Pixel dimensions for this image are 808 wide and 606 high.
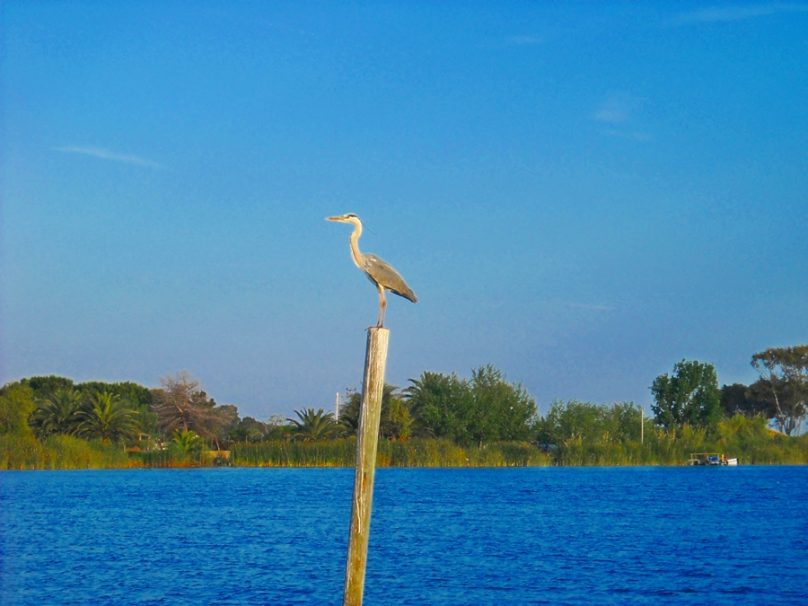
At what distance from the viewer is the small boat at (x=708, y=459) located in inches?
3590

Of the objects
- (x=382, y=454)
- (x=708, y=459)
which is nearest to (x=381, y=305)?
(x=382, y=454)

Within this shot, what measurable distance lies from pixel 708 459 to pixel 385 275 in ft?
268

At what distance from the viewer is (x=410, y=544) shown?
35.2m

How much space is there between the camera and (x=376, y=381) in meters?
12.7

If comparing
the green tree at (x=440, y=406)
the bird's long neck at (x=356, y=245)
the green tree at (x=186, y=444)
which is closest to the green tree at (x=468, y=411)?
the green tree at (x=440, y=406)

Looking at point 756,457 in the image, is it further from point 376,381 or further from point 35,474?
point 376,381

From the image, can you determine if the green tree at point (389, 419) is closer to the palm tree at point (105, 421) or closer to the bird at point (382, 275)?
the palm tree at point (105, 421)

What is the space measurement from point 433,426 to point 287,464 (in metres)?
17.7

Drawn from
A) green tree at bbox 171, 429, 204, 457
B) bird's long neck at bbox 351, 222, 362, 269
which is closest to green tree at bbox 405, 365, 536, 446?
green tree at bbox 171, 429, 204, 457

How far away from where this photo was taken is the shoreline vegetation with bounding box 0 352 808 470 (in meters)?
76.4

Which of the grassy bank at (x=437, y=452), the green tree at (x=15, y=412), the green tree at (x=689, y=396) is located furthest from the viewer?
the green tree at (x=689, y=396)

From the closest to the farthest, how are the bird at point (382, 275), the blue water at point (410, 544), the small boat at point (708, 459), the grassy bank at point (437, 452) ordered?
the bird at point (382, 275), the blue water at point (410, 544), the grassy bank at point (437, 452), the small boat at point (708, 459)

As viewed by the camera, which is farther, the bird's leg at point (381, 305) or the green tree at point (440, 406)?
the green tree at point (440, 406)

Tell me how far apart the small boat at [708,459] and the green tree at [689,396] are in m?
16.0
